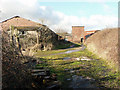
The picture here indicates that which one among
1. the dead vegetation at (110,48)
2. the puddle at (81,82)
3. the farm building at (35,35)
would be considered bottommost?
the puddle at (81,82)

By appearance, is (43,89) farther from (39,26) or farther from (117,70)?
(39,26)

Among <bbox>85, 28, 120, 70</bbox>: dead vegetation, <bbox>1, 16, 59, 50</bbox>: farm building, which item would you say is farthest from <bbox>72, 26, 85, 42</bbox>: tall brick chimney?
<bbox>85, 28, 120, 70</bbox>: dead vegetation

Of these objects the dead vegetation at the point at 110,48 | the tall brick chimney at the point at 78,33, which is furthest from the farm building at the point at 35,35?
the tall brick chimney at the point at 78,33

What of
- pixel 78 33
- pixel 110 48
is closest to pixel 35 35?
pixel 110 48

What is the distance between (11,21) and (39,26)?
5853mm

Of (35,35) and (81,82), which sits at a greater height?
(35,35)

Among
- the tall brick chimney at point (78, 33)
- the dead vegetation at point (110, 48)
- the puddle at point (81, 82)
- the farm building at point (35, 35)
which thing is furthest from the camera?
the tall brick chimney at point (78, 33)

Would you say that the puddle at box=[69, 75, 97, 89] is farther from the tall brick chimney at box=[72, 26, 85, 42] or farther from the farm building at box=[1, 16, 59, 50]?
the tall brick chimney at box=[72, 26, 85, 42]

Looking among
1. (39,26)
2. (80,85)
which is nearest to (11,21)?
(39,26)

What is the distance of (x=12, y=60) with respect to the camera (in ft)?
12.8

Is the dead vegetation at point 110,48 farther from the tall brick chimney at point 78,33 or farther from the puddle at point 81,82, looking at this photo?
the tall brick chimney at point 78,33

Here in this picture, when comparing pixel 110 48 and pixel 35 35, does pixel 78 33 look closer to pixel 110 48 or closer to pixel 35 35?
pixel 35 35

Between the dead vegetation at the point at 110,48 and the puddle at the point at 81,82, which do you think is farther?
the dead vegetation at the point at 110,48

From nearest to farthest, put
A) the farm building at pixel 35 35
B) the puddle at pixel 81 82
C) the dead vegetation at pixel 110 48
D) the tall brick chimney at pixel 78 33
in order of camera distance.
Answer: the puddle at pixel 81 82 < the dead vegetation at pixel 110 48 < the farm building at pixel 35 35 < the tall brick chimney at pixel 78 33
